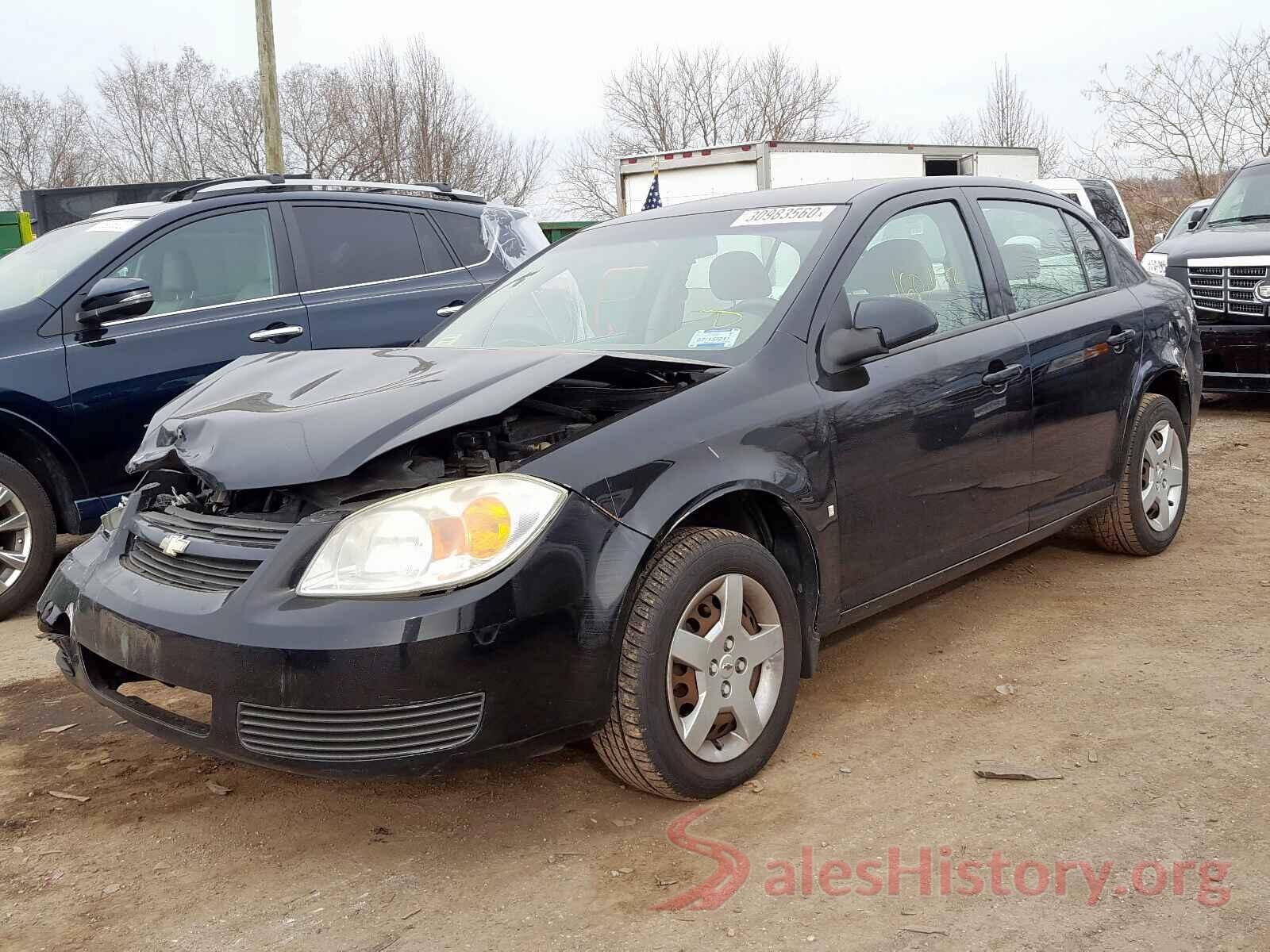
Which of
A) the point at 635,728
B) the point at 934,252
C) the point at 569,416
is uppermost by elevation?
the point at 934,252

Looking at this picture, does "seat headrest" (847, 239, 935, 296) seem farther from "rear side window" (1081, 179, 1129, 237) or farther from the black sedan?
"rear side window" (1081, 179, 1129, 237)

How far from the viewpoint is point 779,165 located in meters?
16.1

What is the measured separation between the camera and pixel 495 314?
433cm

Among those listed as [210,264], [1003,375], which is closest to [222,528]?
[1003,375]

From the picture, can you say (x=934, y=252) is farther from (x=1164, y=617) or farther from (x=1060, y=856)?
(x=1060, y=856)

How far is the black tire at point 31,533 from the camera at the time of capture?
5.12m

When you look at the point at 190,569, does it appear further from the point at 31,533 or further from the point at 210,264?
the point at 210,264

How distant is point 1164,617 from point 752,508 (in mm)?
2043

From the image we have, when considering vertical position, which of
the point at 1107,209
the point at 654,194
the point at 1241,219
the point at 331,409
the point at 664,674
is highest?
the point at 654,194

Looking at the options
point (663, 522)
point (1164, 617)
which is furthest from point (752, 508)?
point (1164, 617)

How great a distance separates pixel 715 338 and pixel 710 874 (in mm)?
Result: 1580

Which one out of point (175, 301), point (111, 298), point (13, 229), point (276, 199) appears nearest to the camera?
point (111, 298)

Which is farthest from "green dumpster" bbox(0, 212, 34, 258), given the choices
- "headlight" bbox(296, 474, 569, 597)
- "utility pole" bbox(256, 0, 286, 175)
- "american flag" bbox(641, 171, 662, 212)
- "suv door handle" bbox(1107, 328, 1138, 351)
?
"headlight" bbox(296, 474, 569, 597)

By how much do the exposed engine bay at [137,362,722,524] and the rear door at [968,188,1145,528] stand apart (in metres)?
1.61
